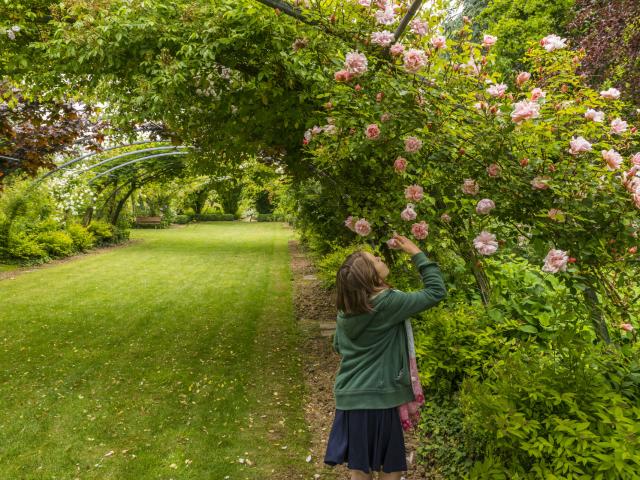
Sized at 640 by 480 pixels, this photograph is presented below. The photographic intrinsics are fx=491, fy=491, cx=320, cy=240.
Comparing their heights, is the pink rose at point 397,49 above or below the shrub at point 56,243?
above

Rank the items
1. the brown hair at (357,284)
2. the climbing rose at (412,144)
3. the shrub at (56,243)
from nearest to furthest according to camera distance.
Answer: the brown hair at (357,284), the climbing rose at (412,144), the shrub at (56,243)

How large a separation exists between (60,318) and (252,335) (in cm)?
314

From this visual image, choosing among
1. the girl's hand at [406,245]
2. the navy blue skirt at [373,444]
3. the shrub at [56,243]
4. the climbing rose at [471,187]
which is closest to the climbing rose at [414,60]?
the climbing rose at [471,187]

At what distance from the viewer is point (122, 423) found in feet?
13.6

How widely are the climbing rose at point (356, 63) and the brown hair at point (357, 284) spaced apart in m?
1.12

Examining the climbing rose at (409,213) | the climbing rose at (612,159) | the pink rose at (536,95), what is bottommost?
the climbing rose at (409,213)

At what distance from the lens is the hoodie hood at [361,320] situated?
7.67ft

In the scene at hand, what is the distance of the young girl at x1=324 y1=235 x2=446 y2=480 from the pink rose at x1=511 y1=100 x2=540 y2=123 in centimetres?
85

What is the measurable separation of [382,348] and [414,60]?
1.59 metres

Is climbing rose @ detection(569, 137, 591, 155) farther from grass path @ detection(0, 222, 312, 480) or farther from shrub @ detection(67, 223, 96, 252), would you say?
shrub @ detection(67, 223, 96, 252)

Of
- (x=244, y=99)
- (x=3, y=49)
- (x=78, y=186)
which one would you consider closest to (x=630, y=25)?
(x=244, y=99)

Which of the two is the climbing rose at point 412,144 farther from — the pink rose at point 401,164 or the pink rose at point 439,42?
the pink rose at point 439,42

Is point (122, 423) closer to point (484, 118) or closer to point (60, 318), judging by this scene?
point (484, 118)

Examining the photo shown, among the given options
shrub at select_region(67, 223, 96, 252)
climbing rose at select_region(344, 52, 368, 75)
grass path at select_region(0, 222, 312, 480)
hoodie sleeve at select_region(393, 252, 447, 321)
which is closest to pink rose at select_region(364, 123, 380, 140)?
climbing rose at select_region(344, 52, 368, 75)
